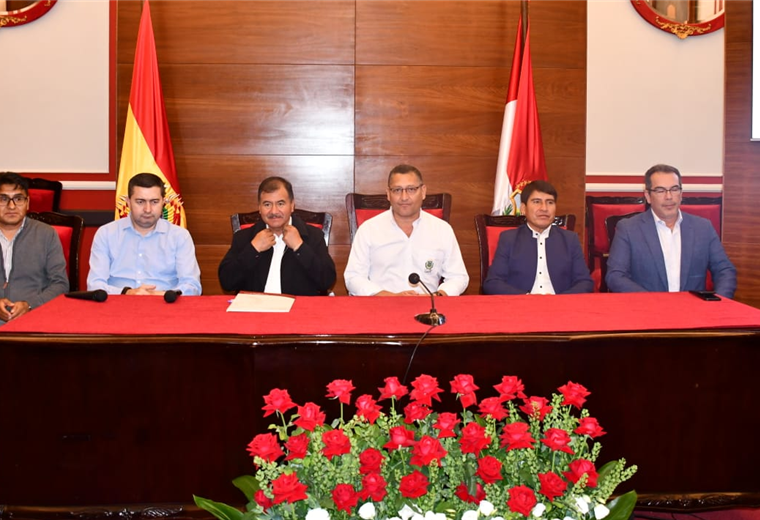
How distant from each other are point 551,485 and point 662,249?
2.45 m

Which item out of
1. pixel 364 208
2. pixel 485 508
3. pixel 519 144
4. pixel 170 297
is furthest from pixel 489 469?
pixel 519 144

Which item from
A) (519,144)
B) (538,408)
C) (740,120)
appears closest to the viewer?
(538,408)

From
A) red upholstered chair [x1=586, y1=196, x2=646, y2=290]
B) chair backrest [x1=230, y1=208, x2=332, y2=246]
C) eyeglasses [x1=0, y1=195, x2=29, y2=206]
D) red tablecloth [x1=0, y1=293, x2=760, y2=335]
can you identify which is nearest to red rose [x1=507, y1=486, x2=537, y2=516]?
red tablecloth [x1=0, y1=293, x2=760, y2=335]

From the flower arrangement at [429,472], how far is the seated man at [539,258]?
2.02m

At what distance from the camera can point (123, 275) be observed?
3.02 meters

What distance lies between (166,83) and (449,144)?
5.65 feet

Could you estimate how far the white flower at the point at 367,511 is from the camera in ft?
3.19

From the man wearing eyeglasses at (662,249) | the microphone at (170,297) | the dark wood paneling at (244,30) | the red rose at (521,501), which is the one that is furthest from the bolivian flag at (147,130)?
the red rose at (521,501)

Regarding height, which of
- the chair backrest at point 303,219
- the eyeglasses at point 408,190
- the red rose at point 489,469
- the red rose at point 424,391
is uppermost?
the eyeglasses at point 408,190

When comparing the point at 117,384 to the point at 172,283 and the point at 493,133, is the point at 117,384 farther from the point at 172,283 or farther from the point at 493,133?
the point at 493,133

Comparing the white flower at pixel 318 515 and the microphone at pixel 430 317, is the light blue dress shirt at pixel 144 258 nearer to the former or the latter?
the microphone at pixel 430 317

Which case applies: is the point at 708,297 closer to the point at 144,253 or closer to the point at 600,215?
A: the point at 600,215

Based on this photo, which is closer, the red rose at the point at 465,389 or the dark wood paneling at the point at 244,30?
the red rose at the point at 465,389

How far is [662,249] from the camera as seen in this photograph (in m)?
3.19
